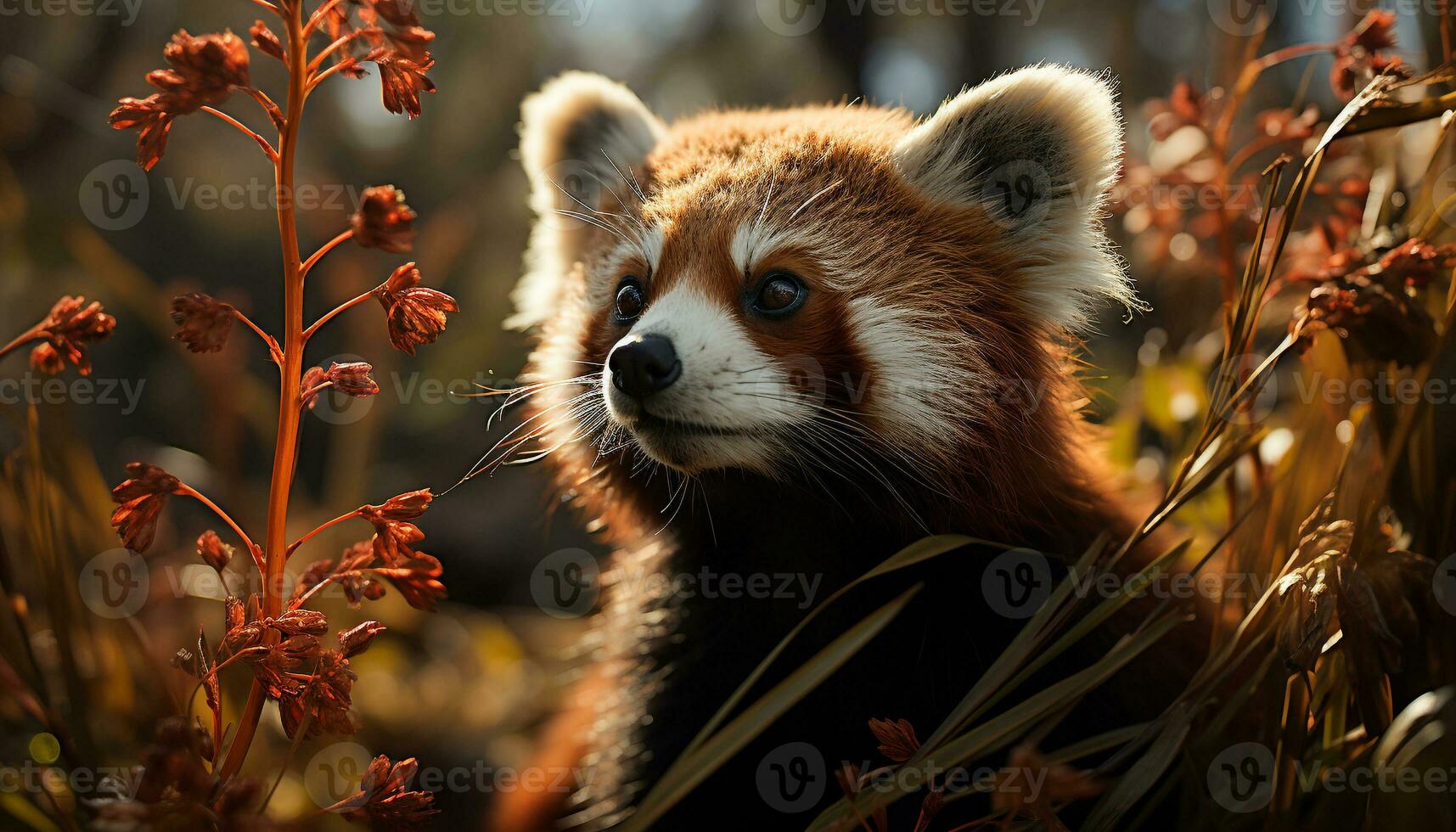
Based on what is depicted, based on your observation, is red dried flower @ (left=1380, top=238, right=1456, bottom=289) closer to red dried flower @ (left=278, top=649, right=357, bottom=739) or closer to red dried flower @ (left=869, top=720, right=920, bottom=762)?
red dried flower @ (left=869, top=720, right=920, bottom=762)

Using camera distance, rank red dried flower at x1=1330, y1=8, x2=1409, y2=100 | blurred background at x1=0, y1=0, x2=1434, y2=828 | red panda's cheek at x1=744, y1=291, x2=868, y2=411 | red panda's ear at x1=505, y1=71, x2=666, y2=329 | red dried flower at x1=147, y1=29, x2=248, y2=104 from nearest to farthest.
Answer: red dried flower at x1=147, y1=29, x2=248, y2=104
red dried flower at x1=1330, y1=8, x2=1409, y2=100
red panda's cheek at x1=744, y1=291, x2=868, y2=411
red panda's ear at x1=505, y1=71, x2=666, y2=329
blurred background at x1=0, y1=0, x2=1434, y2=828

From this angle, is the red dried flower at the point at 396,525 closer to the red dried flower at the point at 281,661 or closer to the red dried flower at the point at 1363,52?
the red dried flower at the point at 281,661

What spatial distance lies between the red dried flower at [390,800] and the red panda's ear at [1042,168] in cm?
164

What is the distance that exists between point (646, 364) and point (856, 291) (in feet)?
1.75

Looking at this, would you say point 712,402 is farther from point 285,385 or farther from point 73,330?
point 73,330

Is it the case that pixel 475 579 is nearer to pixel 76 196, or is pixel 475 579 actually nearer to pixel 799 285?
pixel 76 196

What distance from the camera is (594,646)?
2.83 m

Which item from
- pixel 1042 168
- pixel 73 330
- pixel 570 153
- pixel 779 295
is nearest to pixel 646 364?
pixel 779 295

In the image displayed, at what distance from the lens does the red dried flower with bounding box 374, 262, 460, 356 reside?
1.34 meters

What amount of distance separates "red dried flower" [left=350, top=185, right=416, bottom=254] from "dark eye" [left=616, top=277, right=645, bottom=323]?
3.59 feet

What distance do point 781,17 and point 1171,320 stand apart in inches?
116

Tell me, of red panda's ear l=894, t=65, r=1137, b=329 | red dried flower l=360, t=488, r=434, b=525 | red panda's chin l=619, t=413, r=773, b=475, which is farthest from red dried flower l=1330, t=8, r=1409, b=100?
red dried flower l=360, t=488, r=434, b=525

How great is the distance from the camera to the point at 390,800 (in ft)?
4.25

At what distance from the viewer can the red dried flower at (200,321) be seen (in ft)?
4.17
